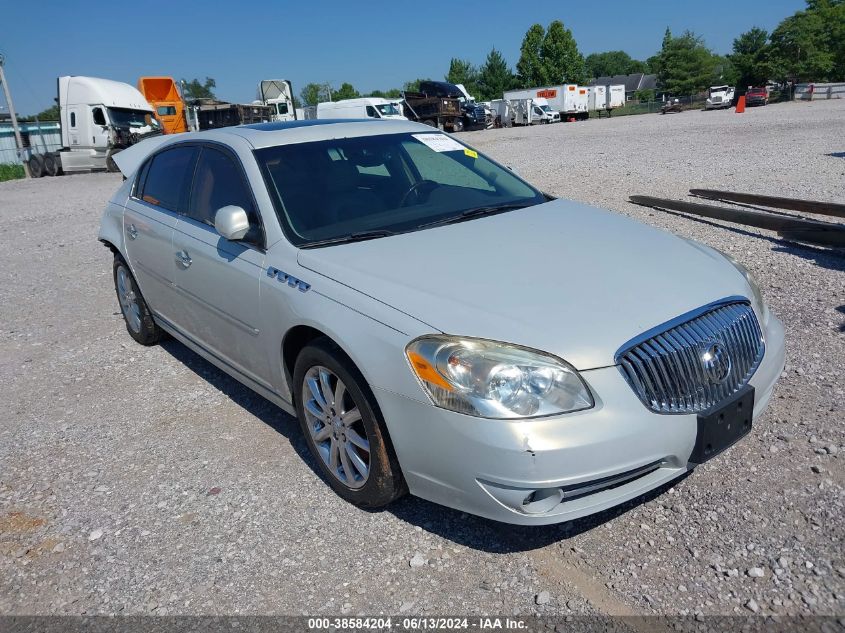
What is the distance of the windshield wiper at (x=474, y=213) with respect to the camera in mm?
3630

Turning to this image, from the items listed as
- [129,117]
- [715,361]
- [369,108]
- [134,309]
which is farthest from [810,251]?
[369,108]

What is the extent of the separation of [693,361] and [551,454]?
0.71 m

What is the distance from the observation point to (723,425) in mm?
2623

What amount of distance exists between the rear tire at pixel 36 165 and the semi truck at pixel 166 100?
5.23m

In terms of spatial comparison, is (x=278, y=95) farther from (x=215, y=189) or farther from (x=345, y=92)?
(x=345, y=92)

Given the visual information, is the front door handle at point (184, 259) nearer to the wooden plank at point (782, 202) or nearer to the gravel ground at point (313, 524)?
the gravel ground at point (313, 524)

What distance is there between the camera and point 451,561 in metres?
2.76

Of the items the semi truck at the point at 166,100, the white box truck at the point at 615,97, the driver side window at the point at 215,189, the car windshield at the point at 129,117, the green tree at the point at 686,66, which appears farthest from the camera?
the green tree at the point at 686,66

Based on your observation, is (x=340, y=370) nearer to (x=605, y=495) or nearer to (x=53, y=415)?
(x=605, y=495)

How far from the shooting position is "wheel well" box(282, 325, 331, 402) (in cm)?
316

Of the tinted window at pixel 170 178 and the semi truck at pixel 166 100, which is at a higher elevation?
the semi truck at pixel 166 100

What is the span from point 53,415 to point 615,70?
602 feet

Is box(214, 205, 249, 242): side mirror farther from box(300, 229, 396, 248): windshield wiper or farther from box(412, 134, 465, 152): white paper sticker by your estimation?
box(412, 134, 465, 152): white paper sticker

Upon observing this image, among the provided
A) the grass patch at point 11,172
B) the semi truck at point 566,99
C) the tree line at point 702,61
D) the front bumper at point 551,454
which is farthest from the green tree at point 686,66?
the front bumper at point 551,454
